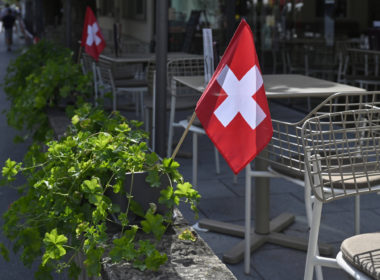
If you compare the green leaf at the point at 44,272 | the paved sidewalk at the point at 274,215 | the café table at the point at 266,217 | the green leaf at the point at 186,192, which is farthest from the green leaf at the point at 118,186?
Result: the paved sidewalk at the point at 274,215

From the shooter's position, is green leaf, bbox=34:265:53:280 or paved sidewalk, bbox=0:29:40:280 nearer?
green leaf, bbox=34:265:53:280

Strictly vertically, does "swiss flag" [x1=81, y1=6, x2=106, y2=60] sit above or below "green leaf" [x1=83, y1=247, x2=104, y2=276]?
above

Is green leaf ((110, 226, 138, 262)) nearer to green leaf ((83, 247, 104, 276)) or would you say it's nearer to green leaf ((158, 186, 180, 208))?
green leaf ((83, 247, 104, 276))

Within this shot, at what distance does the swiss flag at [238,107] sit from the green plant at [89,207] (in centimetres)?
23

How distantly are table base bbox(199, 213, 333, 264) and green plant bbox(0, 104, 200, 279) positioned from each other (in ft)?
4.08

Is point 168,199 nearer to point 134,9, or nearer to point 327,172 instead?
point 327,172

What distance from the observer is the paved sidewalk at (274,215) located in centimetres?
391

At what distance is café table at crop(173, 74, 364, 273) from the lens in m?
3.97

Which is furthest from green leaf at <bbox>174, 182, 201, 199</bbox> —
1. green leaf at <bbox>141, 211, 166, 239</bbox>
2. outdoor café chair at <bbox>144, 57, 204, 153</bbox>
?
outdoor café chair at <bbox>144, 57, 204, 153</bbox>

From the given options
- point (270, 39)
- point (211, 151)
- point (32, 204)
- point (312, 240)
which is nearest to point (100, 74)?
point (211, 151)

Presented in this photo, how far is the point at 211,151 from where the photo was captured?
7.32 metres

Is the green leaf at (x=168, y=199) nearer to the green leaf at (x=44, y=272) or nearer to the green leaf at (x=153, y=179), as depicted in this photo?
the green leaf at (x=153, y=179)

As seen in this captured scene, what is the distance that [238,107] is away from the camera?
270 cm

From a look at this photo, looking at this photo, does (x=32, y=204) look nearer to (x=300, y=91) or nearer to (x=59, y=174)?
(x=59, y=174)
